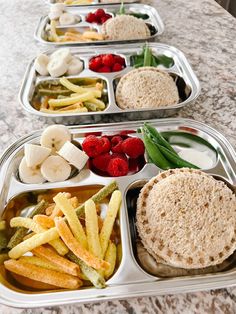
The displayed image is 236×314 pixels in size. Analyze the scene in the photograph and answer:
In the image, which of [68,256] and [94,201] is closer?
[68,256]

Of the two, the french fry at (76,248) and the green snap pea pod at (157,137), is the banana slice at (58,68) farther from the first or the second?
the french fry at (76,248)

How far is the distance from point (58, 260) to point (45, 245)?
84mm

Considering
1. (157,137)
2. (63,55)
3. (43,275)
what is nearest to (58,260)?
(43,275)

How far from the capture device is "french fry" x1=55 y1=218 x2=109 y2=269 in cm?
97

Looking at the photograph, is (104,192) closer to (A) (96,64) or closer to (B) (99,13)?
(A) (96,64)

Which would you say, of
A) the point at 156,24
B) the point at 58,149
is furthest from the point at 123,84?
the point at 156,24

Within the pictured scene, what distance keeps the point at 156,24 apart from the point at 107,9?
1.42 ft

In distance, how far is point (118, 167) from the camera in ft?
4.28

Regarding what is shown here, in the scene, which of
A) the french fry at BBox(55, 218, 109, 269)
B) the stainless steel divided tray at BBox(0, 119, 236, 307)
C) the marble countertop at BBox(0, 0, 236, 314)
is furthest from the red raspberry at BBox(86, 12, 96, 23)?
the french fry at BBox(55, 218, 109, 269)

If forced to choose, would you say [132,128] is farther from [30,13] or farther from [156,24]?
[30,13]

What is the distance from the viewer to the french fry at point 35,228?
1.03m

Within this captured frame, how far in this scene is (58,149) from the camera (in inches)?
54.2

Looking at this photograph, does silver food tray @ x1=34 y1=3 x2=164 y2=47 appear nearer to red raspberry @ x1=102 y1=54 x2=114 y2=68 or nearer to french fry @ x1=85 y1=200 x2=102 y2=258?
red raspberry @ x1=102 y1=54 x2=114 y2=68

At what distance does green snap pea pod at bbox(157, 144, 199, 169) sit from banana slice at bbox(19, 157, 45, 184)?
0.46 meters
